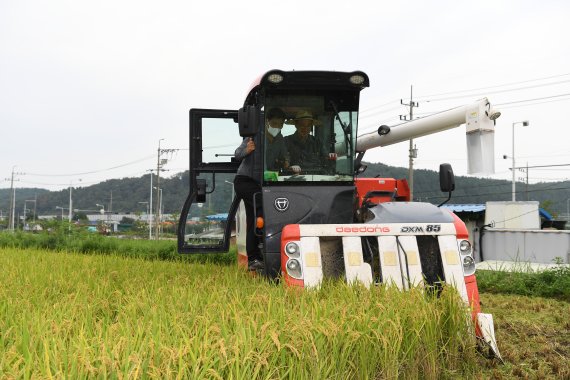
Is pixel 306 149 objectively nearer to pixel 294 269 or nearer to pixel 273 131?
pixel 273 131

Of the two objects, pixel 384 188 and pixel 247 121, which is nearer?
pixel 247 121

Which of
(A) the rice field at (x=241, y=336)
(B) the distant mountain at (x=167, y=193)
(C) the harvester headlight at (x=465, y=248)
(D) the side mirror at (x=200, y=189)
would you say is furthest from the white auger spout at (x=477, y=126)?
(B) the distant mountain at (x=167, y=193)

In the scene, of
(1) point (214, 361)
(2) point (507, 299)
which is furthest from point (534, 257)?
(1) point (214, 361)

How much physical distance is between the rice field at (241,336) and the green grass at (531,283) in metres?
5.16

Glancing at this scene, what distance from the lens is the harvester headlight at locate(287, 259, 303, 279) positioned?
4.62 m

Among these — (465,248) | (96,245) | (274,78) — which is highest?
(274,78)

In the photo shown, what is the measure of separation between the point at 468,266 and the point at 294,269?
5.16ft

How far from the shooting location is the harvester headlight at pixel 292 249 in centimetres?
470

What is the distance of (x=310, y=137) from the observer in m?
5.61

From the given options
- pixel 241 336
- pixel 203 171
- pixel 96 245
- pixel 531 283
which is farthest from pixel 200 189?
pixel 96 245

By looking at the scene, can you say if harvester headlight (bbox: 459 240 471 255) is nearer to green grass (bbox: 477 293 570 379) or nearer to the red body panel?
green grass (bbox: 477 293 570 379)

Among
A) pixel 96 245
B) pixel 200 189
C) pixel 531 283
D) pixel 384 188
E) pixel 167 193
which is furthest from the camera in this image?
pixel 167 193

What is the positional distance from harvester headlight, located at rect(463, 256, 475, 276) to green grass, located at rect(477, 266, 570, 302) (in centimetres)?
446

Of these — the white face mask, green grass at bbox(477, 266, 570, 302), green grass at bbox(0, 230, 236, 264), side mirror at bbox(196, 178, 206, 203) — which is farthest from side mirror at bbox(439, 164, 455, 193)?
green grass at bbox(0, 230, 236, 264)
